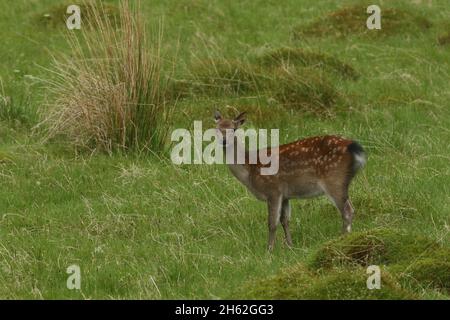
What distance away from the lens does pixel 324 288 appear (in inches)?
322

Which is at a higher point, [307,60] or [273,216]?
[307,60]

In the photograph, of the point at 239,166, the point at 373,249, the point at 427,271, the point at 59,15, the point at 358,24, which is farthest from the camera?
the point at 59,15

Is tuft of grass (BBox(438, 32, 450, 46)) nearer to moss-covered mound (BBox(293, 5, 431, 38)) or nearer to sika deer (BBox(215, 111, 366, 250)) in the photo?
moss-covered mound (BBox(293, 5, 431, 38))

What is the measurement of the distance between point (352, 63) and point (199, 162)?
591cm

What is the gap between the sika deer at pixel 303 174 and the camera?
33.9ft

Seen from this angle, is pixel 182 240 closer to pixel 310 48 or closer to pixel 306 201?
pixel 306 201

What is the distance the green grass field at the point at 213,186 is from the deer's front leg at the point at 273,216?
16 cm

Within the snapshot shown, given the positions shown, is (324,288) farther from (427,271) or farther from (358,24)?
(358,24)

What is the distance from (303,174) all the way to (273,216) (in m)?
0.52

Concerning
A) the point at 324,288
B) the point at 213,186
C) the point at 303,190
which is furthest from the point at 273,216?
the point at 324,288

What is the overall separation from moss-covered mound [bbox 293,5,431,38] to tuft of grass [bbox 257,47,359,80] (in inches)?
97.3

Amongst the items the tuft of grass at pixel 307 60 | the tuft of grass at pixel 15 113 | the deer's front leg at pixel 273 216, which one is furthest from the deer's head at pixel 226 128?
the tuft of grass at pixel 307 60

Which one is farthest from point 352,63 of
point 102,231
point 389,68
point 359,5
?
point 102,231

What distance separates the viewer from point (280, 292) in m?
8.23
